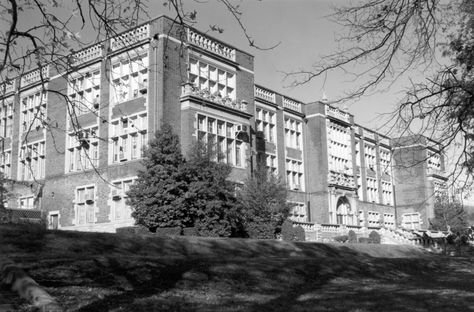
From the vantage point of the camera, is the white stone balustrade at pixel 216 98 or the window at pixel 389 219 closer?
the white stone balustrade at pixel 216 98

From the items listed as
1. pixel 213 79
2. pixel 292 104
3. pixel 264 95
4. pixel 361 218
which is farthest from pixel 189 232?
pixel 361 218

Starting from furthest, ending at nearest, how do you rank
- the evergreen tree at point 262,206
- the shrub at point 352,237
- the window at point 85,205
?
1. the shrub at point 352,237
2. the window at point 85,205
3. the evergreen tree at point 262,206

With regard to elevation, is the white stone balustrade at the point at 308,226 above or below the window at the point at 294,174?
below

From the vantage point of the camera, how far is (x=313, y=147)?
4728 centimetres

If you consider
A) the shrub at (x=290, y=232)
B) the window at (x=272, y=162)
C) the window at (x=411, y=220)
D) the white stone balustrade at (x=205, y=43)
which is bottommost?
the shrub at (x=290, y=232)

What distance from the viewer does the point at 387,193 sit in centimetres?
6272

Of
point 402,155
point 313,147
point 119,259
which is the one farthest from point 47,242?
point 313,147

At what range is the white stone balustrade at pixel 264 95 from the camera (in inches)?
1676

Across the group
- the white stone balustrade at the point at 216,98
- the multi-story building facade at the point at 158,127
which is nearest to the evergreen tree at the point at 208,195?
the multi-story building facade at the point at 158,127

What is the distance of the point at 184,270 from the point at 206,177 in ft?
48.9

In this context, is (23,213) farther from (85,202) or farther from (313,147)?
(313,147)

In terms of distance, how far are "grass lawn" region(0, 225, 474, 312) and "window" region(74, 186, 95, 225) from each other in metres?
15.1

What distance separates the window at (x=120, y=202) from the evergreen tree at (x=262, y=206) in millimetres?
6448

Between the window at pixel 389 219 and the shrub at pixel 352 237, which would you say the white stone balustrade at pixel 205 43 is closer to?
the shrub at pixel 352 237
